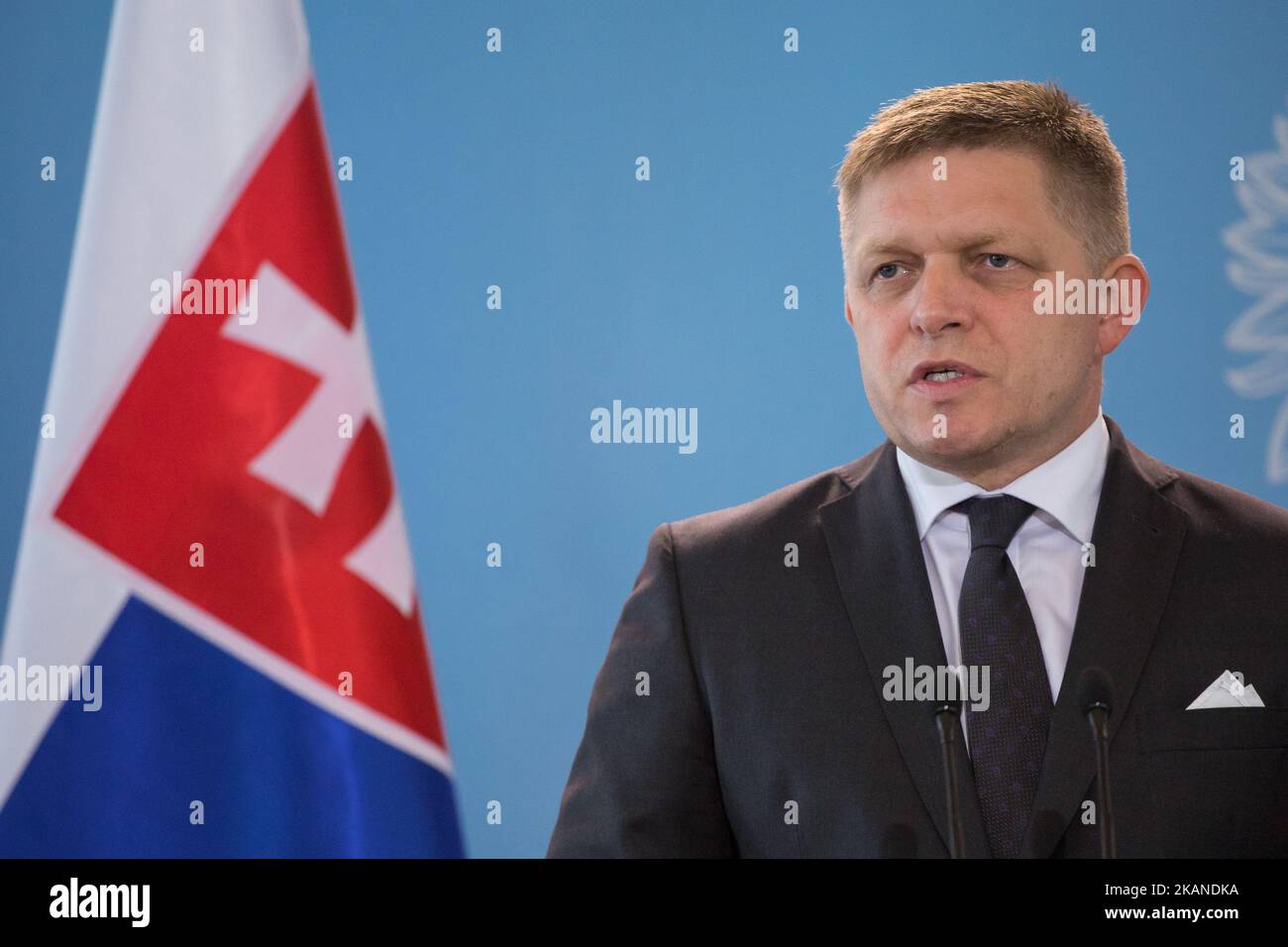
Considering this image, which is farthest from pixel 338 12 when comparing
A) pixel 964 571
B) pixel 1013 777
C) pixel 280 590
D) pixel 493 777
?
pixel 1013 777

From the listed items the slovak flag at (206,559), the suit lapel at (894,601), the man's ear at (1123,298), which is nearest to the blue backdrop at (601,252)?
the slovak flag at (206,559)

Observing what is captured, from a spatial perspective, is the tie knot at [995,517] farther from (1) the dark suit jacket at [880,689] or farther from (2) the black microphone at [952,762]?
(2) the black microphone at [952,762]

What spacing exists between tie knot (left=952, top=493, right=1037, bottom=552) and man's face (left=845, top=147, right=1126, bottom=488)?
0.24 ft

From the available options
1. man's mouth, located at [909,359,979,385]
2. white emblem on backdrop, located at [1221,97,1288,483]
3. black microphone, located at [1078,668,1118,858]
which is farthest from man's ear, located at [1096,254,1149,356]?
black microphone, located at [1078,668,1118,858]

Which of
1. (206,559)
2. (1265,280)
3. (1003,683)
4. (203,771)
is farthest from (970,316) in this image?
(203,771)

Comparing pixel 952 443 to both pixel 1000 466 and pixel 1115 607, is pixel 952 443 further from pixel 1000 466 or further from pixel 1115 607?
pixel 1115 607

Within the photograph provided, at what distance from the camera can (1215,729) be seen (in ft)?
5.43

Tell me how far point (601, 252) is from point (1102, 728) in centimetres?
148

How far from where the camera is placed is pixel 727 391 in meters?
2.48

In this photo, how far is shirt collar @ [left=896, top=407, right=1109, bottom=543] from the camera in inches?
70.9

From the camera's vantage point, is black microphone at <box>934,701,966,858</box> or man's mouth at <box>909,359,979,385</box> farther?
man's mouth at <box>909,359,979,385</box>

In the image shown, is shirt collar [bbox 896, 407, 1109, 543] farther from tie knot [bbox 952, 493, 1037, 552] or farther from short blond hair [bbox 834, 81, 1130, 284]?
short blond hair [bbox 834, 81, 1130, 284]
